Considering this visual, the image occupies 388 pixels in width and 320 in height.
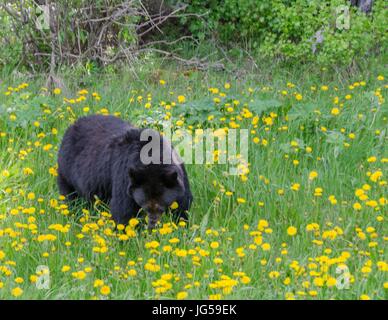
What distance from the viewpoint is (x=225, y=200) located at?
16.8 feet

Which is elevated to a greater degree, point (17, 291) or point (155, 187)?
point (155, 187)

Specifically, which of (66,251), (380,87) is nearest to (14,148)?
(66,251)

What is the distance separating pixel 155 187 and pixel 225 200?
0.84 m

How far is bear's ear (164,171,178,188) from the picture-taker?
4.40 metres

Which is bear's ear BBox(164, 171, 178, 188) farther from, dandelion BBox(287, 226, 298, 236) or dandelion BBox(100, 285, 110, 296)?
dandelion BBox(100, 285, 110, 296)

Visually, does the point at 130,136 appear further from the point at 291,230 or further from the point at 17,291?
the point at 17,291

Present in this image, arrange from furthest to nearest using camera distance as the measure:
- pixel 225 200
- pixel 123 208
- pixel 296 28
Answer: pixel 296 28
pixel 225 200
pixel 123 208

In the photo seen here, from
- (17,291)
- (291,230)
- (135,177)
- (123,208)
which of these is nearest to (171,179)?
(135,177)

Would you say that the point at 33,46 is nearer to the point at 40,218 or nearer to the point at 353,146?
the point at 40,218

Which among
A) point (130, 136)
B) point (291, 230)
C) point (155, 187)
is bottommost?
point (291, 230)

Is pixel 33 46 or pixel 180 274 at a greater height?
pixel 33 46

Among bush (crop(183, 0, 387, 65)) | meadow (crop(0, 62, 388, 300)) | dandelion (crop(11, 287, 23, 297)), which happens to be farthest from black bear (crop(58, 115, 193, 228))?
bush (crop(183, 0, 387, 65))

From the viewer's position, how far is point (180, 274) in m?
4.16

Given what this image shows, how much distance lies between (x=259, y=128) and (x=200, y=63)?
5.77 feet
